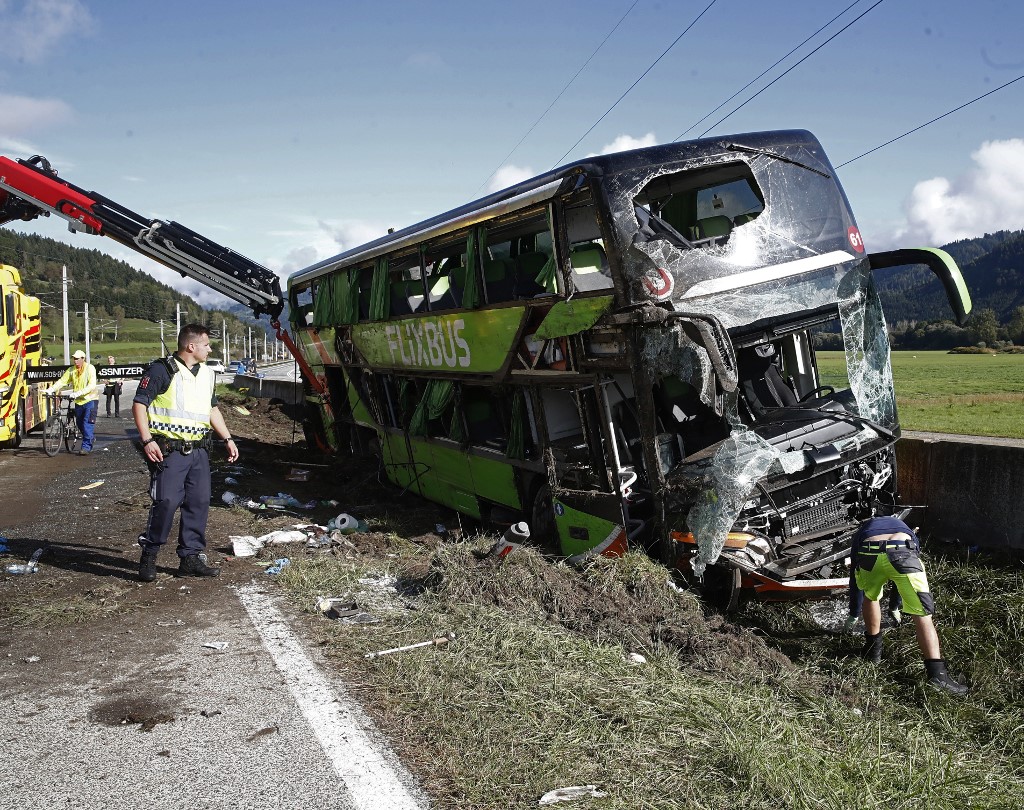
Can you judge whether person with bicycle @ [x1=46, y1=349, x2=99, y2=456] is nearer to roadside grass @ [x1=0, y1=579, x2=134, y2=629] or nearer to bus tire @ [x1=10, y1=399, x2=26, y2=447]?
bus tire @ [x1=10, y1=399, x2=26, y2=447]

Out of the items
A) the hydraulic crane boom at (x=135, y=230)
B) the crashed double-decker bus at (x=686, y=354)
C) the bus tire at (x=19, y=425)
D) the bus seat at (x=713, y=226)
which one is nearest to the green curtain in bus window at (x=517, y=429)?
the crashed double-decker bus at (x=686, y=354)

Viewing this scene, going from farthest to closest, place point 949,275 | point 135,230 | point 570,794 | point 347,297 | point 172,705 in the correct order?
1. point 135,230
2. point 347,297
3. point 949,275
4. point 172,705
5. point 570,794

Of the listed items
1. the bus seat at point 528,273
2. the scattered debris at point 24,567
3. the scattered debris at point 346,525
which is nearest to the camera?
the scattered debris at point 24,567

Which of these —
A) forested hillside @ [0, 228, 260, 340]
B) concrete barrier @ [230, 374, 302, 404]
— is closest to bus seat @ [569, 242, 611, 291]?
concrete barrier @ [230, 374, 302, 404]

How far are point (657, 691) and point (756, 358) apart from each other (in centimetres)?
389

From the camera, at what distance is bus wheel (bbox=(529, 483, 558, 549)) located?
735cm

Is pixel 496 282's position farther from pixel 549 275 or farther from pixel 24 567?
pixel 24 567

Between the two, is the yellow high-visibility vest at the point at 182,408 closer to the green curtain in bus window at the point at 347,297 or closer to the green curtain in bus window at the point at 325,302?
the green curtain in bus window at the point at 347,297

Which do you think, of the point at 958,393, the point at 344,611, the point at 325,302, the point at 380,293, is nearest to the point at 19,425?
the point at 325,302

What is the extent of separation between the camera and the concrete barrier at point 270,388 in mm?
24459

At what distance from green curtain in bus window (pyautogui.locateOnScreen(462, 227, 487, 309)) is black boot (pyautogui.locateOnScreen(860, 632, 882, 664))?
4.31 meters

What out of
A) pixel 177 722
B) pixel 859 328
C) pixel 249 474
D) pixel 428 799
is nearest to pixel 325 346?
pixel 249 474

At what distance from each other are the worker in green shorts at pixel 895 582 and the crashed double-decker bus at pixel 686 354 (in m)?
0.56

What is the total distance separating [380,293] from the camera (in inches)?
398
